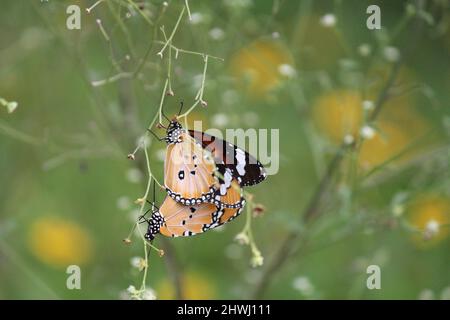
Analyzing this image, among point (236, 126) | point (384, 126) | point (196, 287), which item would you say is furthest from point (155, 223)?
point (384, 126)

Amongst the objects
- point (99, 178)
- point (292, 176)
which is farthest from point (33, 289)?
point (292, 176)

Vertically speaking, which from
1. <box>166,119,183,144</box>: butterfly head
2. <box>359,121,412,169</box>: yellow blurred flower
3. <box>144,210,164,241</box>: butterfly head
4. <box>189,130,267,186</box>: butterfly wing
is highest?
<box>359,121,412,169</box>: yellow blurred flower

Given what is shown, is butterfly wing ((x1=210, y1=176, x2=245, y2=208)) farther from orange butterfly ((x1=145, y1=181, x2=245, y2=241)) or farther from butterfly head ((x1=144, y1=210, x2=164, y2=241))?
butterfly head ((x1=144, y1=210, x2=164, y2=241))

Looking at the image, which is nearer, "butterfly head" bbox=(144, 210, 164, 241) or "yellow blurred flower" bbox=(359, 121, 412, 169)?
"butterfly head" bbox=(144, 210, 164, 241)

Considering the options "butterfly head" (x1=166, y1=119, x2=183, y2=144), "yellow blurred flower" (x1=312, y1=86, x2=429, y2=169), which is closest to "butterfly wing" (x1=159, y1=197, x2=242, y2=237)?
"butterfly head" (x1=166, y1=119, x2=183, y2=144)

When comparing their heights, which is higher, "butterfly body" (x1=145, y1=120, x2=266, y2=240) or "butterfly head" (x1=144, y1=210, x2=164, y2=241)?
"butterfly body" (x1=145, y1=120, x2=266, y2=240)

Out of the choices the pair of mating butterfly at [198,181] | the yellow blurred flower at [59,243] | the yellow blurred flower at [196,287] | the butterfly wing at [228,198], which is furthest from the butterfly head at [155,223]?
the yellow blurred flower at [59,243]

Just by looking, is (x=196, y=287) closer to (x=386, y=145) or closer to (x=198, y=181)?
(x=386, y=145)
